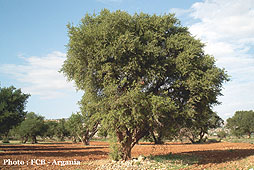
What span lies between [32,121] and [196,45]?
5947 centimetres

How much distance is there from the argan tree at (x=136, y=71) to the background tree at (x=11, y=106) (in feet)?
53.7

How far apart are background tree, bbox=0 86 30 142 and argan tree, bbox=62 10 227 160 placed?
16381mm

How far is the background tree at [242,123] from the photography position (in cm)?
9006

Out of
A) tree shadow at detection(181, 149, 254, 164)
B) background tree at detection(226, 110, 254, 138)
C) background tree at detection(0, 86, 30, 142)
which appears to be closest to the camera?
tree shadow at detection(181, 149, 254, 164)

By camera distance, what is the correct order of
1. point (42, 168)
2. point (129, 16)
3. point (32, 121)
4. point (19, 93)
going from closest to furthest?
point (42, 168) < point (129, 16) < point (19, 93) < point (32, 121)

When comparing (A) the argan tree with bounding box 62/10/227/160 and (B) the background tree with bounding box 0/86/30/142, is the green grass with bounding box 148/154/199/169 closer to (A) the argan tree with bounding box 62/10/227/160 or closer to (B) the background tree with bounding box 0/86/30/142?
(A) the argan tree with bounding box 62/10/227/160

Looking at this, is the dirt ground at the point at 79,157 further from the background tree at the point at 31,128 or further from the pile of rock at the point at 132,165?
the background tree at the point at 31,128

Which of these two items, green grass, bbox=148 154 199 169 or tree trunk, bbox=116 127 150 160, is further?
tree trunk, bbox=116 127 150 160

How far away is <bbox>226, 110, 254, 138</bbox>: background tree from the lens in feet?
295

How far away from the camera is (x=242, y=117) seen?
95.1 meters

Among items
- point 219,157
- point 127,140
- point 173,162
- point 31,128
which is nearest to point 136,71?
point 127,140

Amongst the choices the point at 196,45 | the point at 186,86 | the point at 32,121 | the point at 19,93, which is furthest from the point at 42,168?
the point at 32,121

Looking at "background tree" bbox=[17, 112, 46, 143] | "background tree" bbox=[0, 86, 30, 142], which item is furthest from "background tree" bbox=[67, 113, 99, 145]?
"background tree" bbox=[0, 86, 30, 142]

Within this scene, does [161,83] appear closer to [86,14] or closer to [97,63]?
[97,63]
